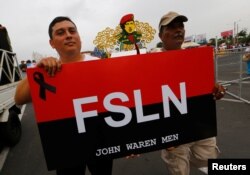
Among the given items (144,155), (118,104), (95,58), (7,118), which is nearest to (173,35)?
(95,58)

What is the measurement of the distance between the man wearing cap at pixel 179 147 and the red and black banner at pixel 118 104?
0.48 m

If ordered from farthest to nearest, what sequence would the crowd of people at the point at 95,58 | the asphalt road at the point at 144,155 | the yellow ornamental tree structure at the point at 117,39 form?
the yellow ornamental tree structure at the point at 117,39
the asphalt road at the point at 144,155
the crowd of people at the point at 95,58

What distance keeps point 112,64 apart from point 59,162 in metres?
0.82

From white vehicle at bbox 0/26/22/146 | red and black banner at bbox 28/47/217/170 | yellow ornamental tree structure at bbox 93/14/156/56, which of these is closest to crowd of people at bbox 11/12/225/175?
red and black banner at bbox 28/47/217/170

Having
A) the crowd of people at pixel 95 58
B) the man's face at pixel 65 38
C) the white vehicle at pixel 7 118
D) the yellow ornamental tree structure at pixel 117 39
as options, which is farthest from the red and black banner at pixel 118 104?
the yellow ornamental tree structure at pixel 117 39

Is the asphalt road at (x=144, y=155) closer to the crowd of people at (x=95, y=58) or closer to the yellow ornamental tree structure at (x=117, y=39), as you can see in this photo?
the crowd of people at (x=95, y=58)

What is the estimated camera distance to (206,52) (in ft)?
6.93

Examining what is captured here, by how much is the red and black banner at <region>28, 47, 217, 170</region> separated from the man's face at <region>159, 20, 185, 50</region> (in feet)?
1.43

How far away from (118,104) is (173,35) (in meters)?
0.97

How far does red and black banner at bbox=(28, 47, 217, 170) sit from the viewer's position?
1888 mm

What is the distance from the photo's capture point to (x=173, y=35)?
2.50 m

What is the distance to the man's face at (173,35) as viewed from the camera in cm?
249

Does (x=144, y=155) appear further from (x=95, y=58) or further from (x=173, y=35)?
(x=95, y=58)

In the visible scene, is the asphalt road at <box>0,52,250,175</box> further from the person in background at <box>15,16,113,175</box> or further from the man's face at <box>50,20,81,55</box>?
the man's face at <box>50,20,81,55</box>
